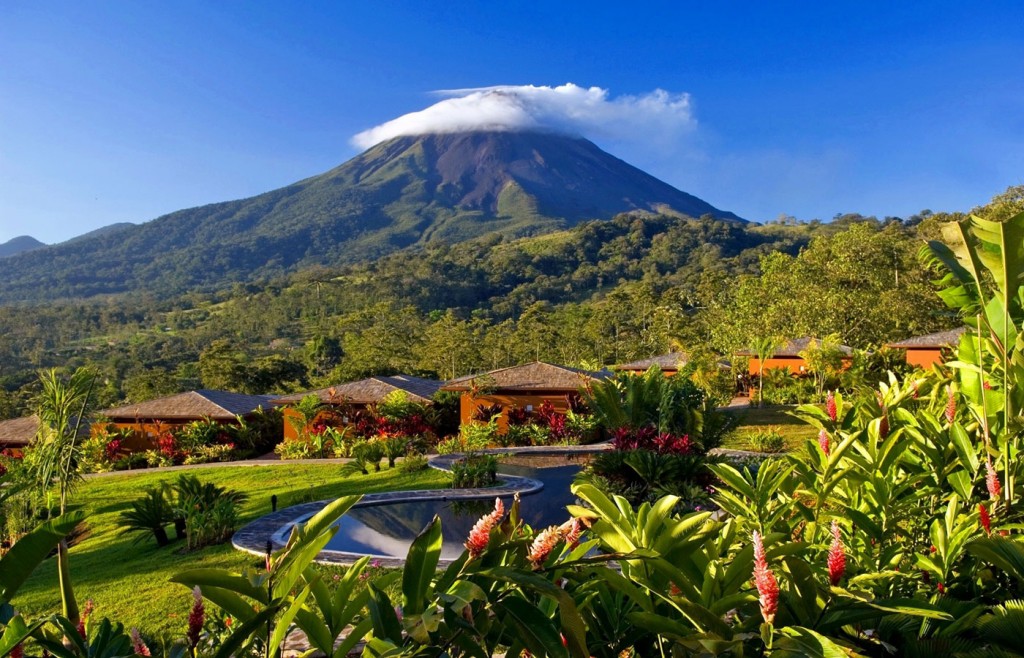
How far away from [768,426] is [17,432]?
2051cm

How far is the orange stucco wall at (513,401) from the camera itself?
18.2 meters

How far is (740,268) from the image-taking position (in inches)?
3014

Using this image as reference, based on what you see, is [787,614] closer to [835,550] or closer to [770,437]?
[835,550]

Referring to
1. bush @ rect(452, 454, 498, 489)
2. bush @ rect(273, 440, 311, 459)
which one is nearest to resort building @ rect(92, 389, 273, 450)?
bush @ rect(273, 440, 311, 459)

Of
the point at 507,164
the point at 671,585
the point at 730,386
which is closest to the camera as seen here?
the point at 671,585

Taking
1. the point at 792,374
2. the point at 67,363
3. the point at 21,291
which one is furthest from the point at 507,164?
the point at 792,374

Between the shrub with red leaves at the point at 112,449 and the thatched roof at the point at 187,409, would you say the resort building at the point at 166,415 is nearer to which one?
the thatched roof at the point at 187,409

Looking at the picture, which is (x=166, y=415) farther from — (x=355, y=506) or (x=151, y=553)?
(x=355, y=506)

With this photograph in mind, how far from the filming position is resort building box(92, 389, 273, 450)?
761 inches

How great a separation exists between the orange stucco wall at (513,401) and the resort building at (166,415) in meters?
6.48

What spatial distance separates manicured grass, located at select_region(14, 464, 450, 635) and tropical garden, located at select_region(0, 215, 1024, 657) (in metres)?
0.98

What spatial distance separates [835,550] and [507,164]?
18907cm

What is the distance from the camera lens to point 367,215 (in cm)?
14938

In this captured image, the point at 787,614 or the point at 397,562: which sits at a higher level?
the point at 787,614
